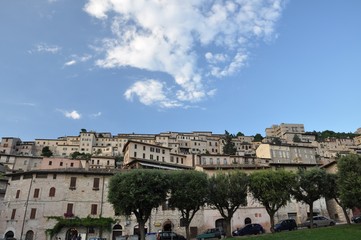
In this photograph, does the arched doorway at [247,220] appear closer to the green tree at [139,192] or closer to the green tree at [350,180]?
the green tree at [139,192]

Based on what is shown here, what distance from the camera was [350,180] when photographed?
28.5 metres

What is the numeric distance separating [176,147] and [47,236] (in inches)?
3550

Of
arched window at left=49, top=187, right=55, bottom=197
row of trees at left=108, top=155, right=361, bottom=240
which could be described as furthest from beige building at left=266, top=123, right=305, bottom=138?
arched window at left=49, top=187, right=55, bottom=197

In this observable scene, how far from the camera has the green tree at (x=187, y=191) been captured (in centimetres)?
3422

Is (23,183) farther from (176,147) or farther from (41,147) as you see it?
(41,147)

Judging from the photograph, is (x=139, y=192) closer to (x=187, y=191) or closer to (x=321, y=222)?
(x=187, y=191)

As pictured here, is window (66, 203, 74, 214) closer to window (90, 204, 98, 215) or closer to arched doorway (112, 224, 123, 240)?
window (90, 204, 98, 215)

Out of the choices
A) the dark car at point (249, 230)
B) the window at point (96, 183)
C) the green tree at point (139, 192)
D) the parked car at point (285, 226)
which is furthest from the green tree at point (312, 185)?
the window at point (96, 183)

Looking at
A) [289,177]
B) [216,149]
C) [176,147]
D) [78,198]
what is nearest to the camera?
[289,177]

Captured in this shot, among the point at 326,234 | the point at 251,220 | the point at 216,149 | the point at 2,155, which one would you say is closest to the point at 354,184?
the point at 326,234

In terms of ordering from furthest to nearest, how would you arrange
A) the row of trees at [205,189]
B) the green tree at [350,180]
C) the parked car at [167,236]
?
1. the parked car at [167,236]
2. the row of trees at [205,189]
3. the green tree at [350,180]

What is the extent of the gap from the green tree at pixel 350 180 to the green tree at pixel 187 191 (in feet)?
47.1

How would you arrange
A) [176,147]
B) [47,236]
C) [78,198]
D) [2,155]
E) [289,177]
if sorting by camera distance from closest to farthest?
[289,177], [47,236], [78,198], [2,155], [176,147]

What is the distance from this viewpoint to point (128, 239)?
36.7 meters
